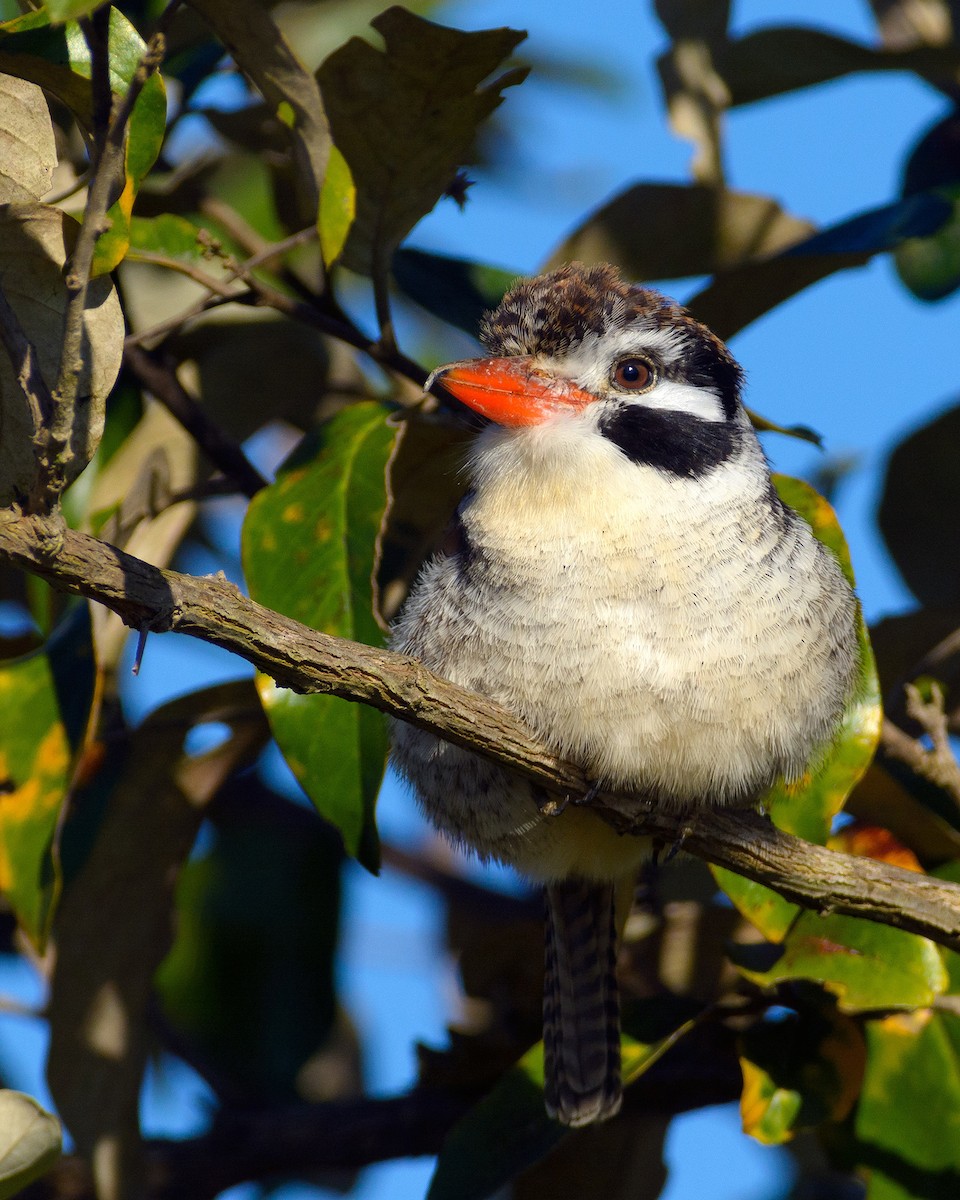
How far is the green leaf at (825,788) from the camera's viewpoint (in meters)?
2.42

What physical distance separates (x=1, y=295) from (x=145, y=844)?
1.48 m

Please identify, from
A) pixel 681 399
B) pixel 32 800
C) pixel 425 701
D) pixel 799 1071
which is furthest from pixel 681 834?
pixel 32 800

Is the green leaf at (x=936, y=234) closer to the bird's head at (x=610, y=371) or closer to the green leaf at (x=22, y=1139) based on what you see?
the bird's head at (x=610, y=371)

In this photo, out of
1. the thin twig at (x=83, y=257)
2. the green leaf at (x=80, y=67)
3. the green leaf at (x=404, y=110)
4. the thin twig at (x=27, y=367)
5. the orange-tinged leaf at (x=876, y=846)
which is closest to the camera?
the thin twig at (x=83, y=257)

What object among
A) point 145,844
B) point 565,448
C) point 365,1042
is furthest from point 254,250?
point 365,1042

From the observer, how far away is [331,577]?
232 centimetres

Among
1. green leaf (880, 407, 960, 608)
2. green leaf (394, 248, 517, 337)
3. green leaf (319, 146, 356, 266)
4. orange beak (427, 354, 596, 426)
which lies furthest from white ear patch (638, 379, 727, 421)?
green leaf (880, 407, 960, 608)

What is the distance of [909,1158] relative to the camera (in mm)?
2439

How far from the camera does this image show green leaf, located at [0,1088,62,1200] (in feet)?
6.26

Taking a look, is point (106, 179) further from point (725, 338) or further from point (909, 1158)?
point (909, 1158)

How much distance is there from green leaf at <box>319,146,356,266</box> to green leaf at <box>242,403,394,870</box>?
15.9 inches

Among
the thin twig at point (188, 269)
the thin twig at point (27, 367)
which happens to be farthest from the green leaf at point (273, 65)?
the thin twig at point (27, 367)

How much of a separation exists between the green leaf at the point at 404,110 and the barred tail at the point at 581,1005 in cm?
140

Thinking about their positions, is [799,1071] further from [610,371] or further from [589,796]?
[610,371]
